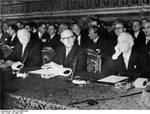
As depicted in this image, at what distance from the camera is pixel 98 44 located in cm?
462

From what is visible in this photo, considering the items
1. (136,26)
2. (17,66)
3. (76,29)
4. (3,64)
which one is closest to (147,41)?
(136,26)

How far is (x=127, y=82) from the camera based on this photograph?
13.3 ft

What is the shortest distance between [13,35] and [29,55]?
45cm

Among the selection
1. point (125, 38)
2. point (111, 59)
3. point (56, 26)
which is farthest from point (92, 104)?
point (56, 26)

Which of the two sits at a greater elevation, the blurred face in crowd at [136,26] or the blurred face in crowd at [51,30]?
the blurred face in crowd at [136,26]

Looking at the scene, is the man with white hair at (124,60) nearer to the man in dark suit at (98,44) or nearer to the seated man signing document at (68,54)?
the man in dark suit at (98,44)

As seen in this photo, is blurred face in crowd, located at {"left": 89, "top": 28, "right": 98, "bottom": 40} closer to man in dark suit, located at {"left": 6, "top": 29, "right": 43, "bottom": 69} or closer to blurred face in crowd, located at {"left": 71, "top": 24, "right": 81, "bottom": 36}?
blurred face in crowd, located at {"left": 71, "top": 24, "right": 81, "bottom": 36}

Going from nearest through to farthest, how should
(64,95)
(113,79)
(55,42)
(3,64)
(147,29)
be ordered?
(64,95)
(113,79)
(147,29)
(55,42)
(3,64)

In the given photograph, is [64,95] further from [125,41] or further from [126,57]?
[125,41]

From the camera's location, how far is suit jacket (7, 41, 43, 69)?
15.9ft

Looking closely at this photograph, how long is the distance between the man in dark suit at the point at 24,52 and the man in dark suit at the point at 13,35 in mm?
63

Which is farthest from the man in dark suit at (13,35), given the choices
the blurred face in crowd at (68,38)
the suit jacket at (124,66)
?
the suit jacket at (124,66)

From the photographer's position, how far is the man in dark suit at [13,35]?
198 inches

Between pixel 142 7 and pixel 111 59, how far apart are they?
2.95ft
